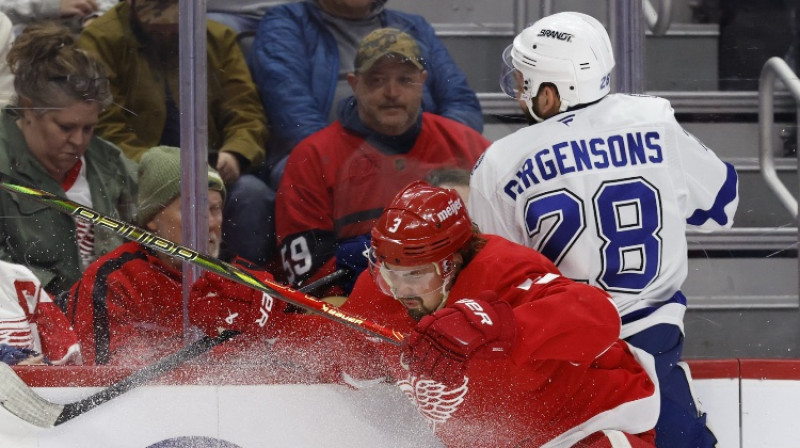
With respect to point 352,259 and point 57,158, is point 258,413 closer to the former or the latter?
point 352,259

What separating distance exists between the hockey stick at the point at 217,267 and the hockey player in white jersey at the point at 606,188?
44cm

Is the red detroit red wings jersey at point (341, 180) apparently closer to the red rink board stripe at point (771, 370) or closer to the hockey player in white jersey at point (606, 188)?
the hockey player in white jersey at point (606, 188)

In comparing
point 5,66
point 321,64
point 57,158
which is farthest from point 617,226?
point 5,66

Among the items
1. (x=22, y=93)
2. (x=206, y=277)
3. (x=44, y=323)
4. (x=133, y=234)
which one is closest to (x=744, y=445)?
(x=206, y=277)

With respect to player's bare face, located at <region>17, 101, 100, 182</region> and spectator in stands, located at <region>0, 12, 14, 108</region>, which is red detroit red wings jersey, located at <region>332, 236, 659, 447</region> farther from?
spectator in stands, located at <region>0, 12, 14, 108</region>

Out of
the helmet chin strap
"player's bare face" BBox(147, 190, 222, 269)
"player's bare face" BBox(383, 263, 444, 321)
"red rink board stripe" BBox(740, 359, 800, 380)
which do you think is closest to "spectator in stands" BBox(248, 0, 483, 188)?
"player's bare face" BBox(147, 190, 222, 269)

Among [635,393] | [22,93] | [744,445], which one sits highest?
[22,93]

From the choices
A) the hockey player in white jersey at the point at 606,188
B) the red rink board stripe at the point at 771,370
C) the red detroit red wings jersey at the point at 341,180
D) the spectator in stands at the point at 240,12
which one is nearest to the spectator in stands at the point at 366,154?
the red detroit red wings jersey at the point at 341,180

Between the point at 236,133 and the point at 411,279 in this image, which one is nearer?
the point at 411,279

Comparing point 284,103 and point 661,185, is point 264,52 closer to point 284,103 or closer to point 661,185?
point 284,103

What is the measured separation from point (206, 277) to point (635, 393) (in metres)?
0.91

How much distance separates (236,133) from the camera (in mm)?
2951

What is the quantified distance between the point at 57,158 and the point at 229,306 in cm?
70

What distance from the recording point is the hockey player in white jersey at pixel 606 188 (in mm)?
2537
